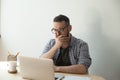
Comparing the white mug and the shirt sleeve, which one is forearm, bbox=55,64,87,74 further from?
the white mug

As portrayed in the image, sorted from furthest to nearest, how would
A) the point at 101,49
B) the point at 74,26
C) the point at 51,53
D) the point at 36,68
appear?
the point at 74,26
the point at 101,49
the point at 51,53
the point at 36,68

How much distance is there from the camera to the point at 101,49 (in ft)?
8.89

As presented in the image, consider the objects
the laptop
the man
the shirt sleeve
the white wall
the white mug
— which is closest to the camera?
the laptop

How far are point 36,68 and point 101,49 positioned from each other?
112 cm

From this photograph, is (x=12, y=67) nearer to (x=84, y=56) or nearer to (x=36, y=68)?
(x=36, y=68)

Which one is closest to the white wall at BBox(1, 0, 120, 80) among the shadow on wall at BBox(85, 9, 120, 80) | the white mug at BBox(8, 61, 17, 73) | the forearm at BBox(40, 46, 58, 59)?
the shadow on wall at BBox(85, 9, 120, 80)

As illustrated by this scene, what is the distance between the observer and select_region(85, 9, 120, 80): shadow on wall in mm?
2628

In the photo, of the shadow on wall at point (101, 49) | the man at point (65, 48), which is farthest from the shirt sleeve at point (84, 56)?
the shadow on wall at point (101, 49)

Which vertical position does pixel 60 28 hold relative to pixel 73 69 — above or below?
above

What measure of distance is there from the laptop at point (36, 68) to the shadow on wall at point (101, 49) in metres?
1.08

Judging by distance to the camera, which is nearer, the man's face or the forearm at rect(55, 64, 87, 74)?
the forearm at rect(55, 64, 87, 74)

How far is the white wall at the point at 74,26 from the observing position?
262cm

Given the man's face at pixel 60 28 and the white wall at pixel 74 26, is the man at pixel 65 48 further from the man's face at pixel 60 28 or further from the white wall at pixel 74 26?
the white wall at pixel 74 26

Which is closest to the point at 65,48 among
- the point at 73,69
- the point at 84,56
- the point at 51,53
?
the point at 51,53
